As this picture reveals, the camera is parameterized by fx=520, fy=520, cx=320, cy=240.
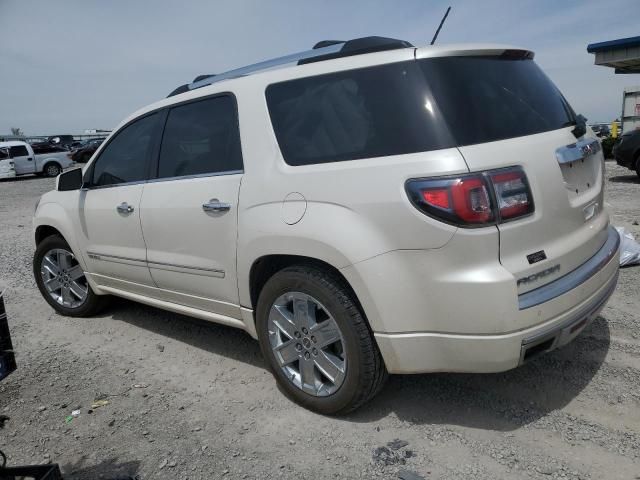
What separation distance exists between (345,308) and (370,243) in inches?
14.8

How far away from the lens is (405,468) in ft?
7.92

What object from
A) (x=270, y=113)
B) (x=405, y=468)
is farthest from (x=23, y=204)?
(x=405, y=468)

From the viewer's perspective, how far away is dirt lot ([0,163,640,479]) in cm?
246

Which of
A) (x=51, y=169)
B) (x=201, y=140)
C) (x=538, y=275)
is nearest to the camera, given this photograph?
(x=538, y=275)

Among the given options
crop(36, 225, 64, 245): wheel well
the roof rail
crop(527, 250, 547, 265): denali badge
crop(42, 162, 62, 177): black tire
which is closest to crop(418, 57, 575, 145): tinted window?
the roof rail

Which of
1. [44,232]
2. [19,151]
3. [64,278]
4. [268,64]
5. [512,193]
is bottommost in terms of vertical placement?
[64,278]

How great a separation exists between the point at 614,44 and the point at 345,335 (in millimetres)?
19076

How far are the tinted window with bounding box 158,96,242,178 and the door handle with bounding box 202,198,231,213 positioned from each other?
204 mm

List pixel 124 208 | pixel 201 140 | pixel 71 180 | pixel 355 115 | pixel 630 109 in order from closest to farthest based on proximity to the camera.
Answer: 1. pixel 355 115
2. pixel 201 140
3. pixel 124 208
4. pixel 71 180
5. pixel 630 109

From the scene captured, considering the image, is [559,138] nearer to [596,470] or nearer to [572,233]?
[572,233]

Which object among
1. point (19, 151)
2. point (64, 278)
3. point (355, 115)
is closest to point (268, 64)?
point (355, 115)

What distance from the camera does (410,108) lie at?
94.0 inches

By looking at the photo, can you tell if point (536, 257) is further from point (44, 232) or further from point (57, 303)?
point (44, 232)

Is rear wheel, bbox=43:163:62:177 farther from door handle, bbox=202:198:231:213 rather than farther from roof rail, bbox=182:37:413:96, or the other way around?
door handle, bbox=202:198:231:213
